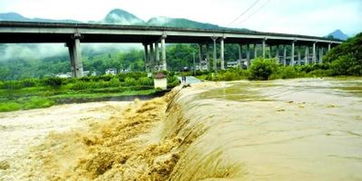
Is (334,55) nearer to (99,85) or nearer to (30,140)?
(99,85)

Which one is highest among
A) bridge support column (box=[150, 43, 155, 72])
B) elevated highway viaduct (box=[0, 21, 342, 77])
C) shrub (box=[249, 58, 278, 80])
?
elevated highway viaduct (box=[0, 21, 342, 77])

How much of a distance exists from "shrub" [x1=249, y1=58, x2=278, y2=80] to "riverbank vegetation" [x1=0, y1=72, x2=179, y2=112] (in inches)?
392

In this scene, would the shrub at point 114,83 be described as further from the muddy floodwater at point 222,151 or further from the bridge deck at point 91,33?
the muddy floodwater at point 222,151

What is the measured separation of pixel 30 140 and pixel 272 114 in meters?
11.8

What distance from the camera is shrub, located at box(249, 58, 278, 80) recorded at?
34375 mm

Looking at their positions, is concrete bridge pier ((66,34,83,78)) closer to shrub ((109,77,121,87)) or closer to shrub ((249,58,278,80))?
shrub ((109,77,121,87))

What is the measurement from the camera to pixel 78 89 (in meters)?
40.8

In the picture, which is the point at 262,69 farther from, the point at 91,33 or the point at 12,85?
the point at 12,85

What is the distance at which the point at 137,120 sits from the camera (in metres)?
14.6

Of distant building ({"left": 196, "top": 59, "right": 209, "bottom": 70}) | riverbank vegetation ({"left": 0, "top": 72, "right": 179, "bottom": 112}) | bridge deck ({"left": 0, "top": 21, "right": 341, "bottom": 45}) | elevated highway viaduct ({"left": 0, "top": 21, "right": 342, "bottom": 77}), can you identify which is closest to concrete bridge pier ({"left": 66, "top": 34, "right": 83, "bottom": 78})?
elevated highway viaduct ({"left": 0, "top": 21, "right": 342, "bottom": 77})

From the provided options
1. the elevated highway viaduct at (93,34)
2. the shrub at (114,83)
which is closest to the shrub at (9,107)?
the elevated highway viaduct at (93,34)

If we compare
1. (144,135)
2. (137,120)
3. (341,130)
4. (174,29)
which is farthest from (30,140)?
(174,29)

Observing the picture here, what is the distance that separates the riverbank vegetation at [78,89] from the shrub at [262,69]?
32.7ft

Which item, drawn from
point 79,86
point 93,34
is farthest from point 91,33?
point 79,86
